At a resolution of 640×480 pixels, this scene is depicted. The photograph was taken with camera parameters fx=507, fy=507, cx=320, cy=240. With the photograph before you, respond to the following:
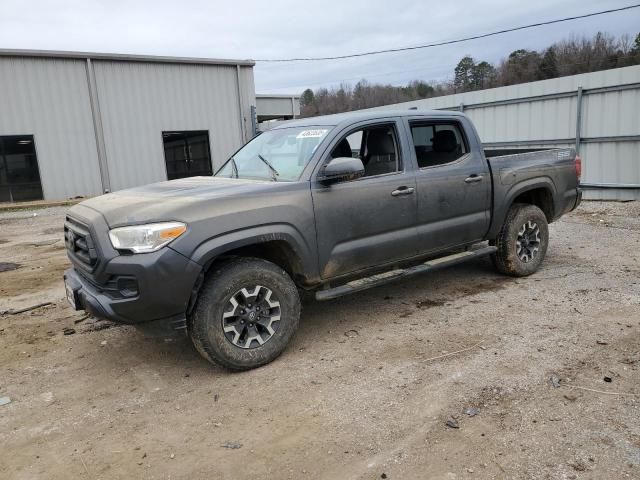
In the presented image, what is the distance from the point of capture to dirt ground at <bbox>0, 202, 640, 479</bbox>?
282 cm

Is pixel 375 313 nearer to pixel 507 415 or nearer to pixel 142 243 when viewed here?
pixel 507 415

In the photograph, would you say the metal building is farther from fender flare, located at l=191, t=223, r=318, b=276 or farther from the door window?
fender flare, located at l=191, t=223, r=318, b=276

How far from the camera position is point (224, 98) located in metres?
21.1

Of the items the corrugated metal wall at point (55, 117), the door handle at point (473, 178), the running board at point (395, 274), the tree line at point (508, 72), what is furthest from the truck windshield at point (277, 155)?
the tree line at point (508, 72)

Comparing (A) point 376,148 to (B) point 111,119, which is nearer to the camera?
(A) point 376,148

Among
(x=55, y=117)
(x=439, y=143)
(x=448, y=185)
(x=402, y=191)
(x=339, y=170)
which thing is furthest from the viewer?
(x=55, y=117)

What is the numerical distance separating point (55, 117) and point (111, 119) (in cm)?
188

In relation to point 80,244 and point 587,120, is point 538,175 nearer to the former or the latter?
point 80,244

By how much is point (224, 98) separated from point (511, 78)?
1701 inches

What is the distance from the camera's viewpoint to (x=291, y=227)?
4.01 meters

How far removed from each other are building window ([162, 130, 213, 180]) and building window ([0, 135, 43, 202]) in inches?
183

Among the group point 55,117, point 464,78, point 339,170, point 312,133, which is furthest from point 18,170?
point 464,78

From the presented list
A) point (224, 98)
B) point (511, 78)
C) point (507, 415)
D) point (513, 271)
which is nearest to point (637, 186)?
point (513, 271)

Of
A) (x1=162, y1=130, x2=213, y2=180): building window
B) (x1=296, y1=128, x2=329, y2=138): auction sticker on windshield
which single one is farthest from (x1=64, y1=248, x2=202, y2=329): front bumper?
(x1=162, y1=130, x2=213, y2=180): building window
